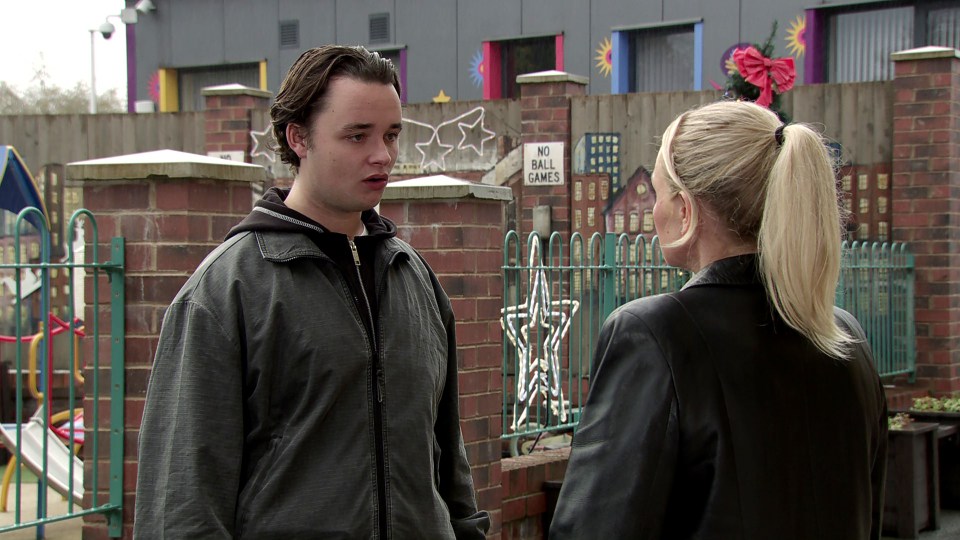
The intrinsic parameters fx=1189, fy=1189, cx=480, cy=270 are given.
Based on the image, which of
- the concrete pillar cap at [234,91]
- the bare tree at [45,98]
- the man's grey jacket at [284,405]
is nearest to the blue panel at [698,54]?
the concrete pillar cap at [234,91]

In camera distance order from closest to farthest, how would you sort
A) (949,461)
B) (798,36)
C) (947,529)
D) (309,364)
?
(309,364) < (947,529) < (949,461) < (798,36)

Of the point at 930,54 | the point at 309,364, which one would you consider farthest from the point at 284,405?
the point at 930,54

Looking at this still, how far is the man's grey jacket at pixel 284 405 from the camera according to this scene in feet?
→ 7.29

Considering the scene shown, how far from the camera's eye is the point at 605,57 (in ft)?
59.3

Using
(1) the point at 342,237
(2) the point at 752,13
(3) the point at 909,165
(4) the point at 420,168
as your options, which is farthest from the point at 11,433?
(2) the point at 752,13

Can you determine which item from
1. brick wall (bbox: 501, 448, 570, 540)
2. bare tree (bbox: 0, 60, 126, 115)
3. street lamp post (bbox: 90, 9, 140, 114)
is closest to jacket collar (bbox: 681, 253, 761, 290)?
brick wall (bbox: 501, 448, 570, 540)

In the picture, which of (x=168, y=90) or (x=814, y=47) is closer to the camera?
(x=814, y=47)

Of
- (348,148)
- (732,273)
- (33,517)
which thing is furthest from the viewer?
(33,517)

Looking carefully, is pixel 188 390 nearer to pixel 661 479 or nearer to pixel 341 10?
pixel 661 479

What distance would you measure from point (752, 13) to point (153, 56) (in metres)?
11.8

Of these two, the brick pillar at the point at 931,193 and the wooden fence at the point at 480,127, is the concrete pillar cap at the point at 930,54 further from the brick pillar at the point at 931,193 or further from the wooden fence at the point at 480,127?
the wooden fence at the point at 480,127

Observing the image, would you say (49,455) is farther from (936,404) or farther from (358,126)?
(936,404)

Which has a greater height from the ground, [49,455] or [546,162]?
[546,162]

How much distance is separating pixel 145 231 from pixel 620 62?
46.5 feet
